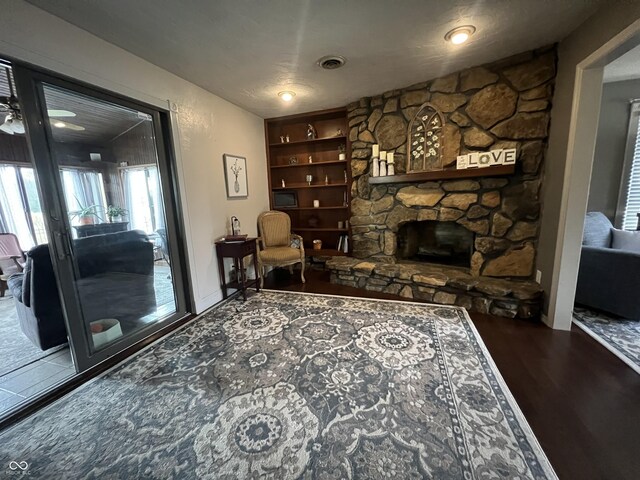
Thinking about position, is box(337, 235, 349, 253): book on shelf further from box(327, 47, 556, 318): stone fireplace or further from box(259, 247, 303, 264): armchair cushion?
box(259, 247, 303, 264): armchair cushion

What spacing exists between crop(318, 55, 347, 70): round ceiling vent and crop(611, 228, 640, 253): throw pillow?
332 centimetres

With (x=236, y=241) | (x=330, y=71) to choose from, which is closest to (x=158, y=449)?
(x=236, y=241)

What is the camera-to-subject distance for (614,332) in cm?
212

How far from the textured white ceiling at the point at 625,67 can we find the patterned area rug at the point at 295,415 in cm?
294

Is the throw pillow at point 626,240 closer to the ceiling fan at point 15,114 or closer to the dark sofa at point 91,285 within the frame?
the dark sofa at point 91,285

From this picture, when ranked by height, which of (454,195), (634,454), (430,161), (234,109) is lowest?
(634,454)

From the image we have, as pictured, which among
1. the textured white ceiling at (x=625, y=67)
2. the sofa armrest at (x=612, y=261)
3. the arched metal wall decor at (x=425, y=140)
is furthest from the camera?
the arched metal wall decor at (x=425, y=140)

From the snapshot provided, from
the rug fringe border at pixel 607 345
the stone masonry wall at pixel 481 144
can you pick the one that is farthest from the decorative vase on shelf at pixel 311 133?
the rug fringe border at pixel 607 345

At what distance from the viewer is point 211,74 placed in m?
2.47

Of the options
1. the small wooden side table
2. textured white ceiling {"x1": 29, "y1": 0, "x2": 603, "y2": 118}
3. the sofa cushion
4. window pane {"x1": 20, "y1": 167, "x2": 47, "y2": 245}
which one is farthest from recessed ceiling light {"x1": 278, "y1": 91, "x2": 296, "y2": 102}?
the sofa cushion

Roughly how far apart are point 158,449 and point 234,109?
11.3 ft

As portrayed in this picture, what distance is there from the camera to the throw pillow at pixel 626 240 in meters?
2.51

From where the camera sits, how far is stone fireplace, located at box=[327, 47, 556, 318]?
2420 mm

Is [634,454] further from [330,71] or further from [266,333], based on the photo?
[330,71]
